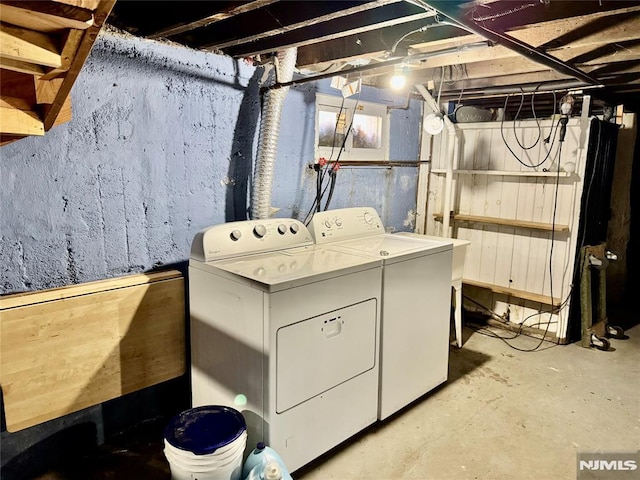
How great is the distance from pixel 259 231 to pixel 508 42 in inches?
59.3

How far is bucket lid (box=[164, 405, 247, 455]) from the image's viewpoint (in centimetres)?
170

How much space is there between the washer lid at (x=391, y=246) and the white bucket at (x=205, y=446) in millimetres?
1091

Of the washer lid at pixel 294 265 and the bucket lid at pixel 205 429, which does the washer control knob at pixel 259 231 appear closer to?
the washer lid at pixel 294 265

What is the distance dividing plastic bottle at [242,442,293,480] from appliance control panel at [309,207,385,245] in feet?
4.01

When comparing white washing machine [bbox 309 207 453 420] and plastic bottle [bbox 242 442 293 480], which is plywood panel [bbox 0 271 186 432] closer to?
plastic bottle [bbox 242 442 293 480]

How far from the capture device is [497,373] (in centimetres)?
306

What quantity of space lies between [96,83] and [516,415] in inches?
110

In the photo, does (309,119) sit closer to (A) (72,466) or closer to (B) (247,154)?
(B) (247,154)

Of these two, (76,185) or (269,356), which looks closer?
(269,356)

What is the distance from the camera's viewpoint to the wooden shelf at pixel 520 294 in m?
3.54

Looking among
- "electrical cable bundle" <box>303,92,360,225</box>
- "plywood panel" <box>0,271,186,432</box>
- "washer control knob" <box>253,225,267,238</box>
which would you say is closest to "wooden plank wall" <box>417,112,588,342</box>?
"electrical cable bundle" <box>303,92,360,225</box>

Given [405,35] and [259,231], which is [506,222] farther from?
[259,231]

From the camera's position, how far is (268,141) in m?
2.51

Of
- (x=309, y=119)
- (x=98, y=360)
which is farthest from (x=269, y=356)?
(x=309, y=119)
